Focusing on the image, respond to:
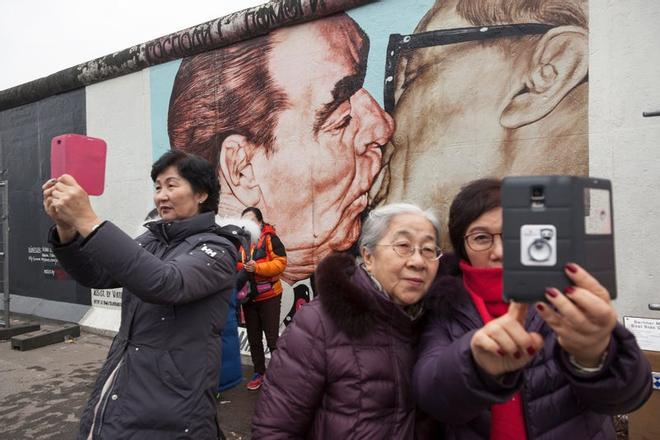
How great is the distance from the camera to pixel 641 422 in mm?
2664

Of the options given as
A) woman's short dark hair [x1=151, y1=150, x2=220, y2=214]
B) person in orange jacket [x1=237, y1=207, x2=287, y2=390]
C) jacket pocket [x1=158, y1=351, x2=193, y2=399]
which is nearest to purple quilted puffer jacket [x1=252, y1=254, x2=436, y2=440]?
jacket pocket [x1=158, y1=351, x2=193, y2=399]

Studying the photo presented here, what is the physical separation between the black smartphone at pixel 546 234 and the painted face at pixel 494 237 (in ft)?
1.60

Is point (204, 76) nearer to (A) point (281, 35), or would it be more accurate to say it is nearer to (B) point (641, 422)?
(A) point (281, 35)

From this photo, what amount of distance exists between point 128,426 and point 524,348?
4.54 ft

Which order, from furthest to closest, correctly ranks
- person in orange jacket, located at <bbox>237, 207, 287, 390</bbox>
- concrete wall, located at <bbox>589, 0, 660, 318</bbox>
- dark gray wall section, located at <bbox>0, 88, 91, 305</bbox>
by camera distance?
1. dark gray wall section, located at <bbox>0, 88, 91, 305</bbox>
2. person in orange jacket, located at <bbox>237, 207, 287, 390</bbox>
3. concrete wall, located at <bbox>589, 0, 660, 318</bbox>

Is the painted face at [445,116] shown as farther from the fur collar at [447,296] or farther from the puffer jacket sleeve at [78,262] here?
the puffer jacket sleeve at [78,262]

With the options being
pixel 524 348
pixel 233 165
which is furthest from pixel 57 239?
pixel 233 165

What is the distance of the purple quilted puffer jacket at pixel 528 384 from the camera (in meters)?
1.07

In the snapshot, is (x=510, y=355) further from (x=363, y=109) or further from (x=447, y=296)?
(x=363, y=109)

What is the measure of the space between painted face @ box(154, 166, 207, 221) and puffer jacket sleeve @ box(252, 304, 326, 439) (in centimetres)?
82

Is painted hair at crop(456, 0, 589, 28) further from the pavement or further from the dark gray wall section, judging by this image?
the dark gray wall section

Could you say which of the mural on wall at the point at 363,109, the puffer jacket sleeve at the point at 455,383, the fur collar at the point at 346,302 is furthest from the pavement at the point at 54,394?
the puffer jacket sleeve at the point at 455,383

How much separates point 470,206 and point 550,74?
2.95 meters

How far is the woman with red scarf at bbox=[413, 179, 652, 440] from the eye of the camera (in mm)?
916
